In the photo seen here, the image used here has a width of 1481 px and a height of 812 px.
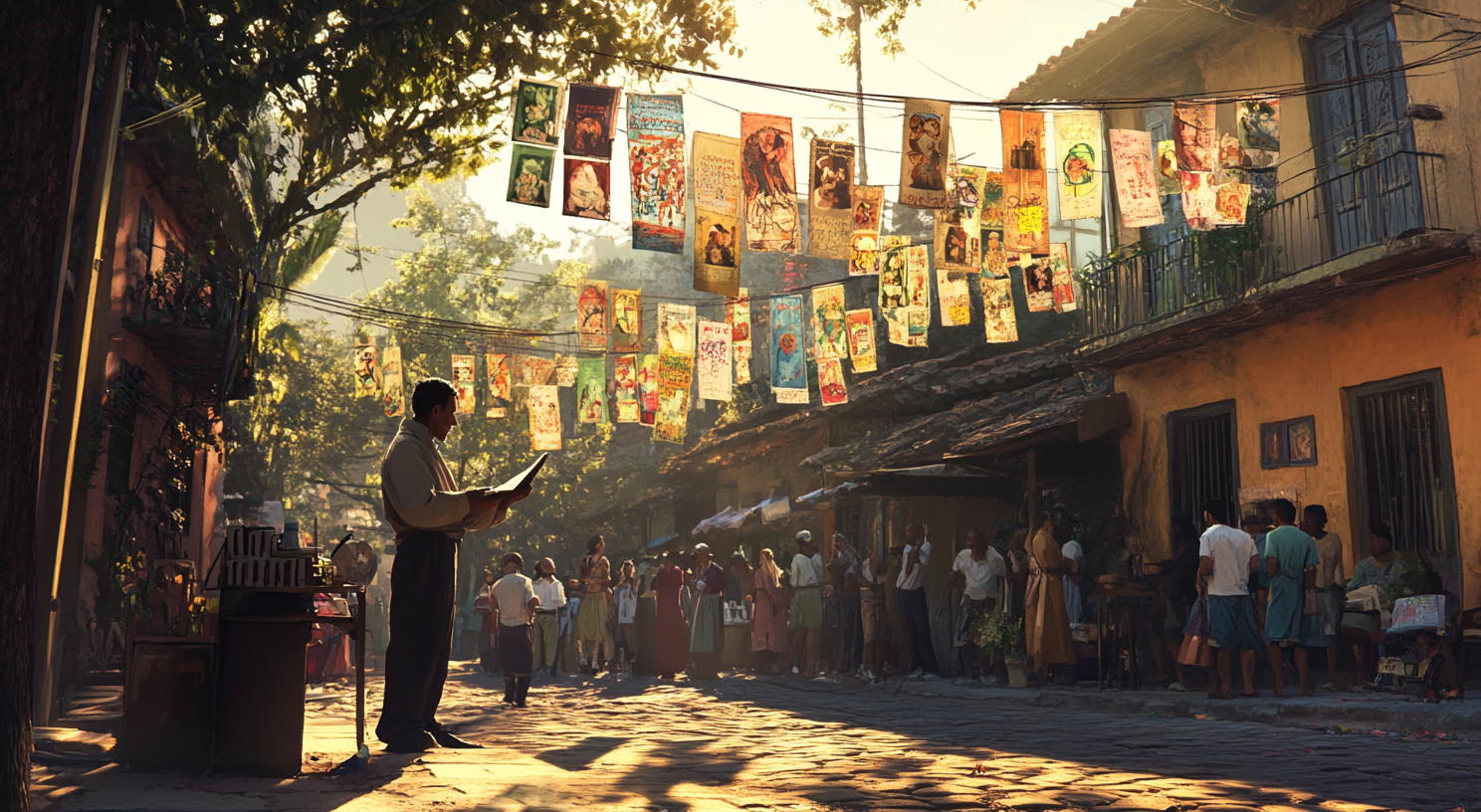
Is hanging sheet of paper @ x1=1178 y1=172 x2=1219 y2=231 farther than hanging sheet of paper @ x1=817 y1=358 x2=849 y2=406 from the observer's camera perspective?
No

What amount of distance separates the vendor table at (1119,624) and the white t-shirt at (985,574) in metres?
1.78

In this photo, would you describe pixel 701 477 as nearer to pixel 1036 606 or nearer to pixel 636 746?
pixel 1036 606

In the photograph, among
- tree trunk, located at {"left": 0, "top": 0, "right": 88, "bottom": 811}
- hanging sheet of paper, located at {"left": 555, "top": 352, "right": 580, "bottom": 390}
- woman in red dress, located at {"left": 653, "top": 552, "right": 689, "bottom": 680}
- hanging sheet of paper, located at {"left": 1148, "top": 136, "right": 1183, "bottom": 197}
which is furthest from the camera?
→ hanging sheet of paper, located at {"left": 555, "top": 352, "right": 580, "bottom": 390}

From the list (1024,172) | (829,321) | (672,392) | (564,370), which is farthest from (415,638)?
(564,370)

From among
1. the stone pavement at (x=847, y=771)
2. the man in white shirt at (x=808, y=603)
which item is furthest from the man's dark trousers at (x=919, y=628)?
the stone pavement at (x=847, y=771)

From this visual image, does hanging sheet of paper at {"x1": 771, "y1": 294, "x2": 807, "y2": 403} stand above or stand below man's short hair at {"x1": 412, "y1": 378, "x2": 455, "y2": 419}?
above

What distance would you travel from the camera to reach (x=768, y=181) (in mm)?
14781

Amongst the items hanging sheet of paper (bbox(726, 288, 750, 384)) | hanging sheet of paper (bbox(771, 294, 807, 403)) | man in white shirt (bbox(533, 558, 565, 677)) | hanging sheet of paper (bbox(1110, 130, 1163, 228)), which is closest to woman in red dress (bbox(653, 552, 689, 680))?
man in white shirt (bbox(533, 558, 565, 677))

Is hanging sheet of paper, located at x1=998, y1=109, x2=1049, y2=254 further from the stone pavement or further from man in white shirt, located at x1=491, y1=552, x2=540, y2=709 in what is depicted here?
man in white shirt, located at x1=491, y1=552, x2=540, y2=709

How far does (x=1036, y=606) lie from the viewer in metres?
13.8

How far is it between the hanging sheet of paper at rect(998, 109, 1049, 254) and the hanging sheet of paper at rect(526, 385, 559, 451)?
40.9 ft

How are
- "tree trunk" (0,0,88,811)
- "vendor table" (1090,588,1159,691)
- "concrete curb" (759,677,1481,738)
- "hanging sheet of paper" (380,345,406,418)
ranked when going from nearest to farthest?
"tree trunk" (0,0,88,811)
"concrete curb" (759,677,1481,738)
"vendor table" (1090,588,1159,691)
"hanging sheet of paper" (380,345,406,418)

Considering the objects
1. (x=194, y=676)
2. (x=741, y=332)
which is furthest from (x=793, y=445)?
(x=194, y=676)

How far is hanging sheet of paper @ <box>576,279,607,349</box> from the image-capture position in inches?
829
